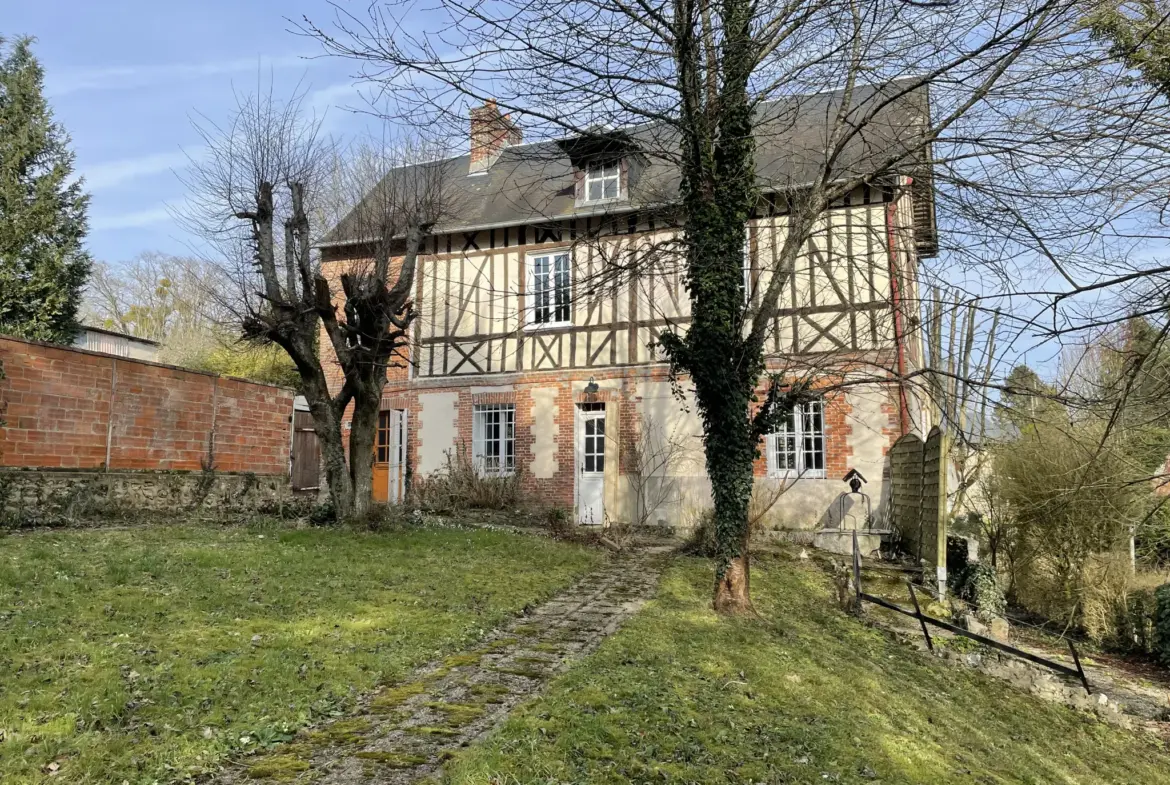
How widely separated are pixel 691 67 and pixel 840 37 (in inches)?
42.4

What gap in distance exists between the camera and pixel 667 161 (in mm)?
6812

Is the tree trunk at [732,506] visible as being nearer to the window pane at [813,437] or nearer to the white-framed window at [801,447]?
the white-framed window at [801,447]

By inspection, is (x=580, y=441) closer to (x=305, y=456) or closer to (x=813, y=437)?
(x=813, y=437)

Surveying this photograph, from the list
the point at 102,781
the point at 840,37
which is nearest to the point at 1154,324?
the point at 840,37

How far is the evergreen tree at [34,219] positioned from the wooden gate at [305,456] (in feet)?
15.3

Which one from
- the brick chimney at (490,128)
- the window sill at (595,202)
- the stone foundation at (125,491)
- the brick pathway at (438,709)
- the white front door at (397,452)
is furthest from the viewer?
the white front door at (397,452)

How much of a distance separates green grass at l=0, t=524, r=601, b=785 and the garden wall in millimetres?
1463

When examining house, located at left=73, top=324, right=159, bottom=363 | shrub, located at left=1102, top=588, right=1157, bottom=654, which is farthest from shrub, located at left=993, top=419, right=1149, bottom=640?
house, located at left=73, top=324, right=159, bottom=363

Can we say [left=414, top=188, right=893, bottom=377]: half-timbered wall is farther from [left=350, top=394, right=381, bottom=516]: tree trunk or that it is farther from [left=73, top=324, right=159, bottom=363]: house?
[left=73, top=324, right=159, bottom=363]: house

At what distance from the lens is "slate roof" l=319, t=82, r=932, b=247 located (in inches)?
235

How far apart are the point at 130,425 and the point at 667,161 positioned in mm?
7547

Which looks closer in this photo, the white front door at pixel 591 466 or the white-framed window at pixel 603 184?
the white front door at pixel 591 466

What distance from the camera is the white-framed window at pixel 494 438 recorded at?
45.6ft

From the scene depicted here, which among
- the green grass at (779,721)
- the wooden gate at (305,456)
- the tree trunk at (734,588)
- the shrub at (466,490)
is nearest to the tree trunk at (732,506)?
the tree trunk at (734,588)
